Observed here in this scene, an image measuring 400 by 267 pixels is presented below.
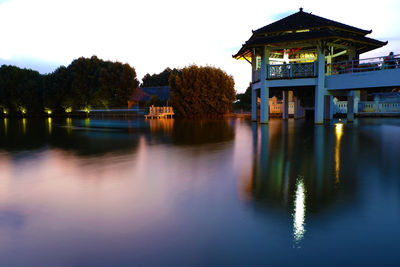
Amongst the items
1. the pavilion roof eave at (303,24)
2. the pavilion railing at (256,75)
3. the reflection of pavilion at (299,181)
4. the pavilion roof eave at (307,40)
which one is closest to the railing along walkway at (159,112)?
the pavilion railing at (256,75)

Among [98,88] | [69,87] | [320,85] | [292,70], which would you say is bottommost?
[320,85]

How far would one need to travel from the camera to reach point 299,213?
13.4ft

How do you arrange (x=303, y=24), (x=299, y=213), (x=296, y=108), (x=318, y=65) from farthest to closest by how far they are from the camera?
(x=296, y=108)
(x=303, y=24)
(x=318, y=65)
(x=299, y=213)

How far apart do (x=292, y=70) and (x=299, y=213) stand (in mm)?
18664

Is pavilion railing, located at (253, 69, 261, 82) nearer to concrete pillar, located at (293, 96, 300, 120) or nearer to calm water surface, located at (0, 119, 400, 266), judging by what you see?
concrete pillar, located at (293, 96, 300, 120)

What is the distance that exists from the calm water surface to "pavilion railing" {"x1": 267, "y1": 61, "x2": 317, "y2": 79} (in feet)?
45.2

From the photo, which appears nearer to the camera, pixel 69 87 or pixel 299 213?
pixel 299 213

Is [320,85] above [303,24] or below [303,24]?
below

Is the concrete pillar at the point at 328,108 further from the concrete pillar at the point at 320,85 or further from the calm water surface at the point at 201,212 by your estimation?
the calm water surface at the point at 201,212

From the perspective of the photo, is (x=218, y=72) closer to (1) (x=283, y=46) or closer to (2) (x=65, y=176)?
(1) (x=283, y=46)

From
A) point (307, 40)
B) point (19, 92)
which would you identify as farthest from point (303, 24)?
point (19, 92)

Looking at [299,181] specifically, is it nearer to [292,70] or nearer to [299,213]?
[299,213]

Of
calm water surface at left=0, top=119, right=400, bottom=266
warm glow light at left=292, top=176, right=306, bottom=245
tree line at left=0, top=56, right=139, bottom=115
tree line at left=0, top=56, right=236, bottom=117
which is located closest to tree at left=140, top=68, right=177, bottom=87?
tree line at left=0, top=56, right=236, bottom=117

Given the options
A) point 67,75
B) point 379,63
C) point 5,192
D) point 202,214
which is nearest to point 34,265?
point 202,214
